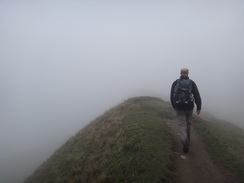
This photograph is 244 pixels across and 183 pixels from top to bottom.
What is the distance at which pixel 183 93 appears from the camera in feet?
33.4

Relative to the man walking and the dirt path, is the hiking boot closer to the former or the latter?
the man walking

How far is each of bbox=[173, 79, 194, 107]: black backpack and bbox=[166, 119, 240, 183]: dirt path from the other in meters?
2.90

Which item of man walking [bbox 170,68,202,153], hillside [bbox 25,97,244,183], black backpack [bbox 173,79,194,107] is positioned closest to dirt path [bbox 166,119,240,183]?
hillside [bbox 25,97,244,183]

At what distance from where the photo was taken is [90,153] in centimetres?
1305

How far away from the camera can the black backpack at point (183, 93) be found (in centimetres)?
1016

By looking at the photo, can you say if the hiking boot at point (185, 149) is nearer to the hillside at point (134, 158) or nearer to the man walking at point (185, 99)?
the man walking at point (185, 99)

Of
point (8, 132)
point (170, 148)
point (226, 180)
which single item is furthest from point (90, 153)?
point (8, 132)

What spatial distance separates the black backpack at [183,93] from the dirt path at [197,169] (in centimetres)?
290

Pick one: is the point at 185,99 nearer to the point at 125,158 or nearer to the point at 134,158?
the point at 134,158

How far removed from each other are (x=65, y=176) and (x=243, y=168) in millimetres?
9694

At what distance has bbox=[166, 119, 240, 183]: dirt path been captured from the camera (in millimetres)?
8562

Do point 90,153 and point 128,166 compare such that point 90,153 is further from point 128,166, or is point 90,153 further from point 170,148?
point 170,148

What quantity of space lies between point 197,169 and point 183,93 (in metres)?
3.81

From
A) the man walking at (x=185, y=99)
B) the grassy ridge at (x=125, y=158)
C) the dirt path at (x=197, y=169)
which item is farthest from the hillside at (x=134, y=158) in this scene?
the man walking at (x=185, y=99)
